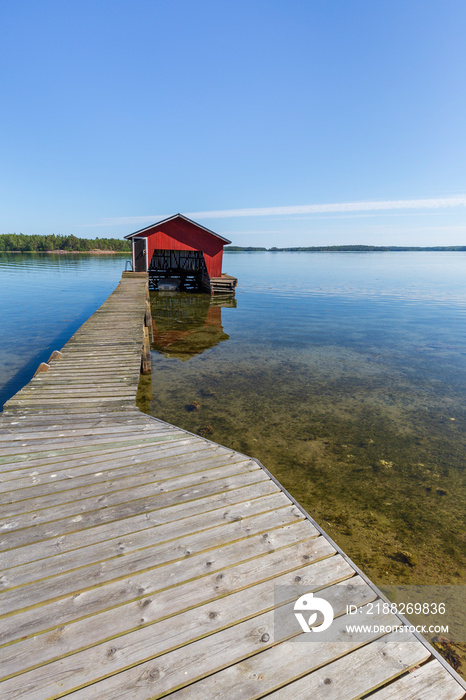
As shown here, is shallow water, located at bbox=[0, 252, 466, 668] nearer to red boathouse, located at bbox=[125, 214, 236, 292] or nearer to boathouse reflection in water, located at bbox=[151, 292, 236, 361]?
boathouse reflection in water, located at bbox=[151, 292, 236, 361]

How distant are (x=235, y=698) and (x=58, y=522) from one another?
2106mm

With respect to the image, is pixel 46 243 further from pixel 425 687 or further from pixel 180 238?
pixel 425 687

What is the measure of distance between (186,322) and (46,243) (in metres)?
130

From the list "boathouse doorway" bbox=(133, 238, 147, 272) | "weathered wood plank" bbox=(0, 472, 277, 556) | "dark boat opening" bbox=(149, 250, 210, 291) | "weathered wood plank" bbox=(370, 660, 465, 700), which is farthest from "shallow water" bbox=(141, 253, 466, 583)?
"dark boat opening" bbox=(149, 250, 210, 291)

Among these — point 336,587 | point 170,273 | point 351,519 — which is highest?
point 170,273

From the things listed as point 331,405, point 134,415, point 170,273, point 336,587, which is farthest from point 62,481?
point 170,273

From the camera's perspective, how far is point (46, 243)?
124 metres

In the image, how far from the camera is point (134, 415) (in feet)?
17.9

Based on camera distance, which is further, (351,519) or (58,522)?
(351,519)

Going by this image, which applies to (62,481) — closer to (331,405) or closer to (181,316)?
(331,405)

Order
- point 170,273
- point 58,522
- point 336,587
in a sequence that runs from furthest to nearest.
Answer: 1. point 170,273
2. point 58,522
3. point 336,587

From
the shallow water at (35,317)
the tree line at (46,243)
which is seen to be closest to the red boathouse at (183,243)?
the shallow water at (35,317)

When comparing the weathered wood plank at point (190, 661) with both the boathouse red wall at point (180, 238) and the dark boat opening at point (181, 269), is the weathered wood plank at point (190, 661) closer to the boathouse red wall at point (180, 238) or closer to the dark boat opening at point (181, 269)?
the boathouse red wall at point (180, 238)

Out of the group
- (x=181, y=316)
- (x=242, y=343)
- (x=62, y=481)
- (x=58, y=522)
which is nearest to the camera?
(x=58, y=522)
